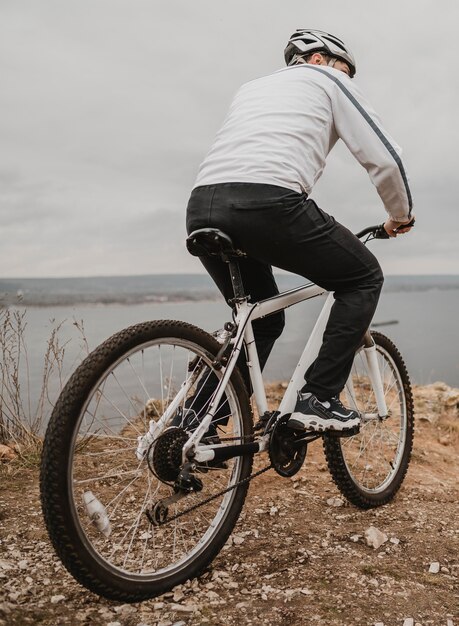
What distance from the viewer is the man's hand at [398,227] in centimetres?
330

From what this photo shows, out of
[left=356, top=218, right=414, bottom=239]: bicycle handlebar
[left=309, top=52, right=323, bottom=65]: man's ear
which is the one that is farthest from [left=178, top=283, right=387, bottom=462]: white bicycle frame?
[left=309, top=52, right=323, bottom=65]: man's ear

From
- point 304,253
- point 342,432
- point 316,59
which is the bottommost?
point 342,432

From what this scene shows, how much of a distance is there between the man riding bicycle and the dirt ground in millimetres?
641

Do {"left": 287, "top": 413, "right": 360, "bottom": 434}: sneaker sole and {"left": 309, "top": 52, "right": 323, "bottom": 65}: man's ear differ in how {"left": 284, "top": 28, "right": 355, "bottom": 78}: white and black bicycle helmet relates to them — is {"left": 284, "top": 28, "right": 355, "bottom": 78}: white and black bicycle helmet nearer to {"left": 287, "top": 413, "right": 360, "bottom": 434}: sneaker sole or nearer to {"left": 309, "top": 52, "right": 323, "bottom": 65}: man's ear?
{"left": 309, "top": 52, "right": 323, "bottom": 65}: man's ear

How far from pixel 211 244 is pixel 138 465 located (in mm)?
1022

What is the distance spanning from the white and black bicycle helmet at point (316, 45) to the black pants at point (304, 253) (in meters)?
0.99

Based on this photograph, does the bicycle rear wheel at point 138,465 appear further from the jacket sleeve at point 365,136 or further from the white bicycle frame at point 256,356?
the jacket sleeve at point 365,136

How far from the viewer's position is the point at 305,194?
2750mm

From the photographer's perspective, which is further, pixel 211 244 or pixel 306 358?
pixel 306 358

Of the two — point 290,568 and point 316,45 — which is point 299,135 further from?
point 290,568

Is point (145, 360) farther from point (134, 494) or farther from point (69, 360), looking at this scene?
point (69, 360)

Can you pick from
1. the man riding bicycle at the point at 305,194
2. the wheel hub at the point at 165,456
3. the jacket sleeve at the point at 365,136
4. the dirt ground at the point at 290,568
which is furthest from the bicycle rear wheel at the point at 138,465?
the jacket sleeve at the point at 365,136

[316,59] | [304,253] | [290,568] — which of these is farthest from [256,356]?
[316,59]

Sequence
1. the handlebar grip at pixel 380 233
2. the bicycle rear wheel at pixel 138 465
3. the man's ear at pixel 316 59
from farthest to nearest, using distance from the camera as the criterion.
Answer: the handlebar grip at pixel 380 233
the man's ear at pixel 316 59
the bicycle rear wheel at pixel 138 465
